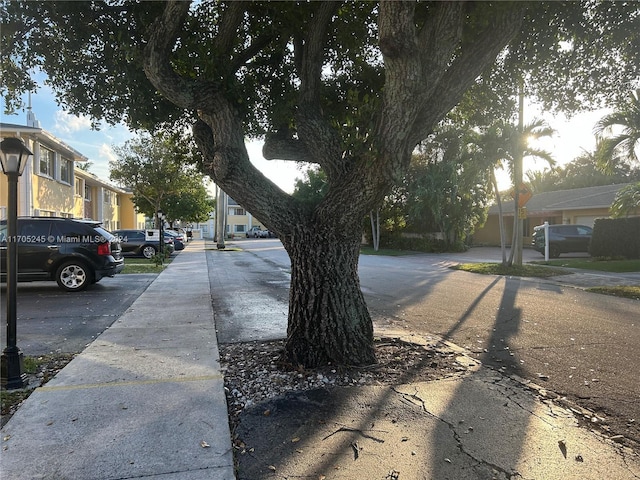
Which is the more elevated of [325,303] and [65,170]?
[65,170]

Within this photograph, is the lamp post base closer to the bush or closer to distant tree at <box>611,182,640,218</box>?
distant tree at <box>611,182,640,218</box>

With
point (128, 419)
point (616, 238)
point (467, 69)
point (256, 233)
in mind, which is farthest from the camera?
point (256, 233)

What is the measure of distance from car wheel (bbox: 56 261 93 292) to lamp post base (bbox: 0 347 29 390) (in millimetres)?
6714

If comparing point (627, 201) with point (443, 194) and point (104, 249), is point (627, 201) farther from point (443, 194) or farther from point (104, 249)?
point (104, 249)

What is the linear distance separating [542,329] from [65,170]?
79.4 feet

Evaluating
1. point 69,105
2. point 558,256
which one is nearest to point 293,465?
point 69,105

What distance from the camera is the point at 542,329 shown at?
7.05 m

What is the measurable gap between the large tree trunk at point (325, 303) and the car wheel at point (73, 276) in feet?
25.8

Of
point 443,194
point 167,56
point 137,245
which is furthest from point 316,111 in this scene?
point 443,194


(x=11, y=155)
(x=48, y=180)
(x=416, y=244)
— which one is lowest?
(x=416, y=244)

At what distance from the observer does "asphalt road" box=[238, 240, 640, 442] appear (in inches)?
174

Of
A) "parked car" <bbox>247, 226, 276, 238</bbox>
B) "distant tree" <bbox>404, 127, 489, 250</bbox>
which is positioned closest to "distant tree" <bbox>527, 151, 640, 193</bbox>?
"distant tree" <bbox>404, 127, 489, 250</bbox>

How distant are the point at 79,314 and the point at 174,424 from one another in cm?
568

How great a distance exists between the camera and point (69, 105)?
6.84m
